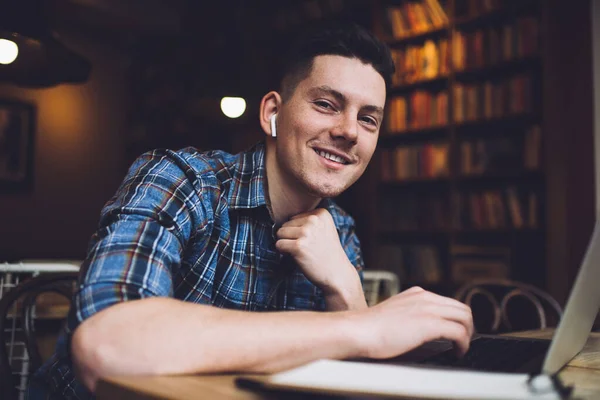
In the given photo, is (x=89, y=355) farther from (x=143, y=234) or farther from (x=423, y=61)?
(x=423, y=61)

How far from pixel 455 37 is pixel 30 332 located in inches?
136

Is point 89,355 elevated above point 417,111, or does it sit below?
below

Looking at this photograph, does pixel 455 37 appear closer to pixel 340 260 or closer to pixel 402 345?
pixel 340 260

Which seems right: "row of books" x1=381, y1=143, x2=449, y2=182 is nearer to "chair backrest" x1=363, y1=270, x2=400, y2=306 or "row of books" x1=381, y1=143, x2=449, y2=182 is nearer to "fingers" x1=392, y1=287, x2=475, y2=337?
"chair backrest" x1=363, y1=270, x2=400, y2=306

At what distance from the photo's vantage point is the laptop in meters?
0.70

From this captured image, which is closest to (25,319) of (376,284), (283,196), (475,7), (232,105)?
(283,196)

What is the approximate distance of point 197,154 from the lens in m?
1.26

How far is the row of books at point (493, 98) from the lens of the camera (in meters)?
3.74

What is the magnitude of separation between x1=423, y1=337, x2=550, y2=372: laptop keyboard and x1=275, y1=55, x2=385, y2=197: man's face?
473mm

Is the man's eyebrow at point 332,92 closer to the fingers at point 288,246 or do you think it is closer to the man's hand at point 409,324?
the fingers at point 288,246

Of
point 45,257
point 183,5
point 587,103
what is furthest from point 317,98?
point 183,5

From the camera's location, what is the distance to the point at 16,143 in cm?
530

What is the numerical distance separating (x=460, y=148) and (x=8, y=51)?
282cm

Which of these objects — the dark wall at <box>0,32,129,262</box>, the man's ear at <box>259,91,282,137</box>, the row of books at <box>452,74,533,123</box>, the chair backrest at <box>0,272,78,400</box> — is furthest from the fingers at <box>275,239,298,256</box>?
the dark wall at <box>0,32,129,262</box>
